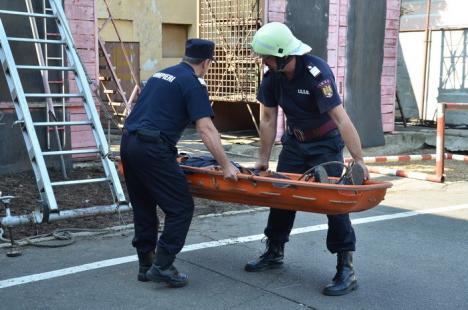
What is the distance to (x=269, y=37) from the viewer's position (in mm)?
4191

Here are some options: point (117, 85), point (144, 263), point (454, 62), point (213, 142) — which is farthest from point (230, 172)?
point (454, 62)

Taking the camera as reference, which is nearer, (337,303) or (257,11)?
(337,303)

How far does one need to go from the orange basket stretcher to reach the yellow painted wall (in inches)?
488

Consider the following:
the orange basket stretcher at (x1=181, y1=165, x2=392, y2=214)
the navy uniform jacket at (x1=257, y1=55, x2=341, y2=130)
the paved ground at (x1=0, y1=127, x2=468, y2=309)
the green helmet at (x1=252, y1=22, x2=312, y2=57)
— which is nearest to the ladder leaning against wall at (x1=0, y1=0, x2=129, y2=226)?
the paved ground at (x1=0, y1=127, x2=468, y2=309)

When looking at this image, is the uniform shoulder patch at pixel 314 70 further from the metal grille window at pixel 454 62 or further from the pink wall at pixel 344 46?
the metal grille window at pixel 454 62

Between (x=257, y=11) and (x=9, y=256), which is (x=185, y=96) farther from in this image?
(x=257, y=11)

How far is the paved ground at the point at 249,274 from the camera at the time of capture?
13.7ft

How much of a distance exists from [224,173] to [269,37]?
38.9 inches

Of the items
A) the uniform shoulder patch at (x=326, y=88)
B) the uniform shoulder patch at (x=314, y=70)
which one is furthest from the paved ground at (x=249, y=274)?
the uniform shoulder patch at (x=314, y=70)

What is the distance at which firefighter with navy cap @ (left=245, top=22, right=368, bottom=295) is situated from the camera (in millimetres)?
4207

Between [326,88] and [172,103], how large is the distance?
1071 mm

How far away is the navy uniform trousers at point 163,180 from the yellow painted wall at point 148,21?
12366 millimetres

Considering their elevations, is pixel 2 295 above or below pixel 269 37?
below

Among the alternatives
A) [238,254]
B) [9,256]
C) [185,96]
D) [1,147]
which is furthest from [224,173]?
[1,147]
